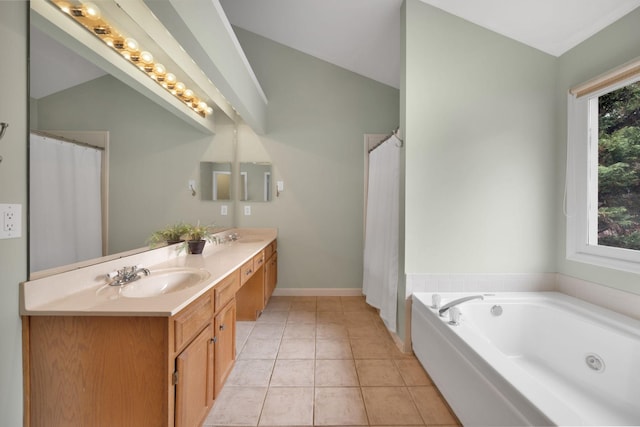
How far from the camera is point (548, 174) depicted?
197 cm

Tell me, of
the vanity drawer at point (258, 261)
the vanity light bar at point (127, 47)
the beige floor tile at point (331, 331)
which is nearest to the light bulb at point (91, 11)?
the vanity light bar at point (127, 47)

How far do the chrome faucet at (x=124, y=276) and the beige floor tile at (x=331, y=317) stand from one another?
5.60 feet

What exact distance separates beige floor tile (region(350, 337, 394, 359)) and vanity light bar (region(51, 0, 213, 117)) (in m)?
2.25

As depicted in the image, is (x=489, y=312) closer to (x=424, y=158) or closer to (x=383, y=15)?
(x=424, y=158)

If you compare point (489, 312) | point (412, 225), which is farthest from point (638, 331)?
point (412, 225)

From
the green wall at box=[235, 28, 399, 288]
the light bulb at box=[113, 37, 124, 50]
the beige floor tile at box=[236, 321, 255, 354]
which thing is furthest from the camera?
the green wall at box=[235, 28, 399, 288]

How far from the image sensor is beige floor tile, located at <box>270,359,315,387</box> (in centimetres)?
167

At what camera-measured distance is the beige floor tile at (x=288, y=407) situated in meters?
1.39

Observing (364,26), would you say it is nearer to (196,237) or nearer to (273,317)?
(196,237)

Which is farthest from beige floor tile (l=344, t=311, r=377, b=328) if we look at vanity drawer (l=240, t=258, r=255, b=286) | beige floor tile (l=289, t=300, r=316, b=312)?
vanity drawer (l=240, t=258, r=255, b=286)

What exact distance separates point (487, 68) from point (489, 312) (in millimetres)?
1770

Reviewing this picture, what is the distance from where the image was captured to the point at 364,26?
240cm

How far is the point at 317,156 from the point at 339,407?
250cm

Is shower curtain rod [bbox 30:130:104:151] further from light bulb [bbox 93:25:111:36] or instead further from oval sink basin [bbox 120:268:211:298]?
oval sink basin [bbox 120:268:211:298]
